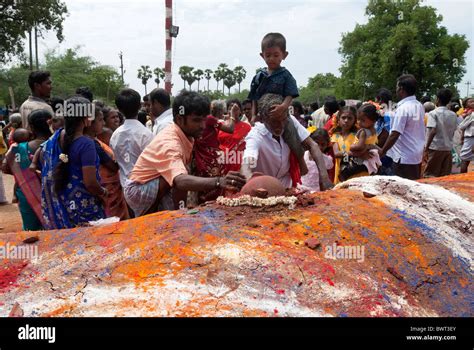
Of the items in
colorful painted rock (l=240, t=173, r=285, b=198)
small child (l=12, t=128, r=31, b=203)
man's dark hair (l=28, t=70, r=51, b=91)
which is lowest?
colorful painted rock (l=240, t=173, r=285, b=198)

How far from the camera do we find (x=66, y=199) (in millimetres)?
3336

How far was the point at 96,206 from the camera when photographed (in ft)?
11.3

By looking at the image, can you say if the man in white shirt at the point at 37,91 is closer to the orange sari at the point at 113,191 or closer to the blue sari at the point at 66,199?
the orange sari at the point at 113,191

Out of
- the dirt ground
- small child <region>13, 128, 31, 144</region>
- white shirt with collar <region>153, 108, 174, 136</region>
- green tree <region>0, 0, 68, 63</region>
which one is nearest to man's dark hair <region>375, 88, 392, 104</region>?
white shirt with collar <region>153, 108, 174, 136</region>

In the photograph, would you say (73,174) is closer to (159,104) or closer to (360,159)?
(159,104)

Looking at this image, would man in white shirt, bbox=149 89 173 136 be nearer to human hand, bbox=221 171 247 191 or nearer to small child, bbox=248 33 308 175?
small child, bbox=248 33 308 175

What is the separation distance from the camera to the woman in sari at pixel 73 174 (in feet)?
10.6

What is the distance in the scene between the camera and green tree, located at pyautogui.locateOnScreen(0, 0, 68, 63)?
20.6 m

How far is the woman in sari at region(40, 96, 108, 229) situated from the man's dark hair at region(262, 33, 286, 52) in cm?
168

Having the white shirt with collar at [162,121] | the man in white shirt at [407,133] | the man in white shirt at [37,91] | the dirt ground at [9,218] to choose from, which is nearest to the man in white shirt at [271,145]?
the white shirt with collar at [162,121]

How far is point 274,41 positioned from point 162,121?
1.36 metres

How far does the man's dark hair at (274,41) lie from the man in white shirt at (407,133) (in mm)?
2043
